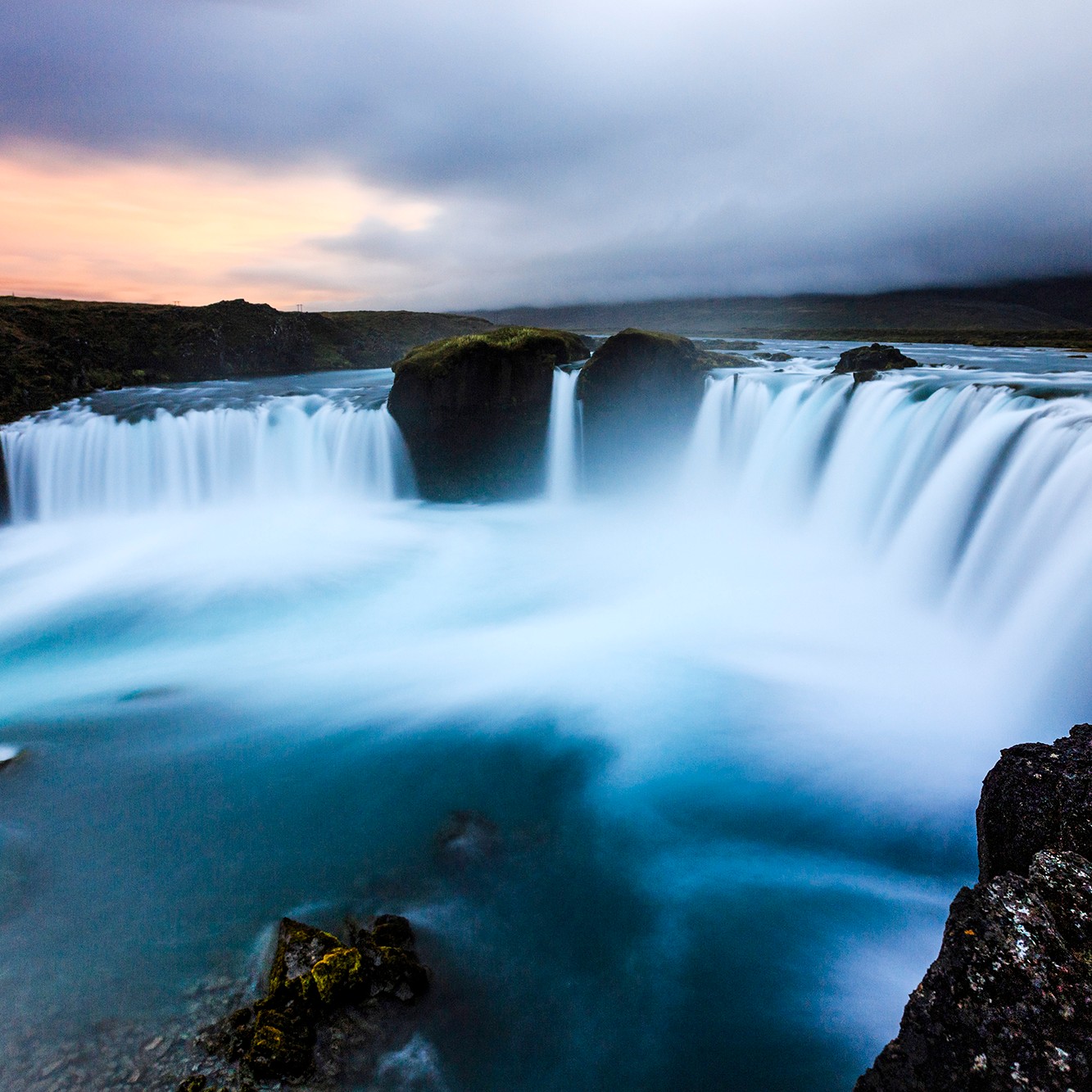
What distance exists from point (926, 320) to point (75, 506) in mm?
209424

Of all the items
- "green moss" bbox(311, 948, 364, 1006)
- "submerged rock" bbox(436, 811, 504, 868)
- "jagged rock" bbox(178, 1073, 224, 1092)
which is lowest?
"submerged rock" bbox(436, 811, 504, 868)

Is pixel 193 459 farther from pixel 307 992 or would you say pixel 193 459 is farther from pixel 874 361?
pixel 874 361

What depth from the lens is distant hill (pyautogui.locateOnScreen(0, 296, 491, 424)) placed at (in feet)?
80.1

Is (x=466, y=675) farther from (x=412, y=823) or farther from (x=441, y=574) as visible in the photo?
(x=441, y=574)

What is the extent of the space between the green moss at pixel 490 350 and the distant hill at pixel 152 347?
45.6 ft

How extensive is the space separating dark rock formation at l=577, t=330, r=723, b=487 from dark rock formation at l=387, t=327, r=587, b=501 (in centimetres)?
152

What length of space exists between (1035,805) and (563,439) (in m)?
16.2

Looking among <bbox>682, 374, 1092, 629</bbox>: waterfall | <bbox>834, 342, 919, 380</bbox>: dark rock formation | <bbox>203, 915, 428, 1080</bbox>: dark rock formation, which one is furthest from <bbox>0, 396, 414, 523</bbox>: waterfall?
<bbox>203, 915, 428, 1080</bbox>: dark rock formation

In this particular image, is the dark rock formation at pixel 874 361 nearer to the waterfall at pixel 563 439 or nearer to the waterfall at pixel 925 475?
the waterfall at pixel 925 475

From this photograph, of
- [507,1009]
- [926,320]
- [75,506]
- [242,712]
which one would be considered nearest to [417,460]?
[75,506]

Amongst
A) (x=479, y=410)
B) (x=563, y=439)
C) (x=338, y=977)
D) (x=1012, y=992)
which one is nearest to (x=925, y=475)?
(x=563, y=439)

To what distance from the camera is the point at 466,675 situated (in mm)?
10078

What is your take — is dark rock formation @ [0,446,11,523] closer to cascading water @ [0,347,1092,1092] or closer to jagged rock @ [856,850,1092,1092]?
cascading water @ [0,347,1092,1092]

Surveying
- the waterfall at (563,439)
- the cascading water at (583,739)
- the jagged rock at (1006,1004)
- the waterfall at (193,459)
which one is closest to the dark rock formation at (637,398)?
the waterfall at (563,439)
